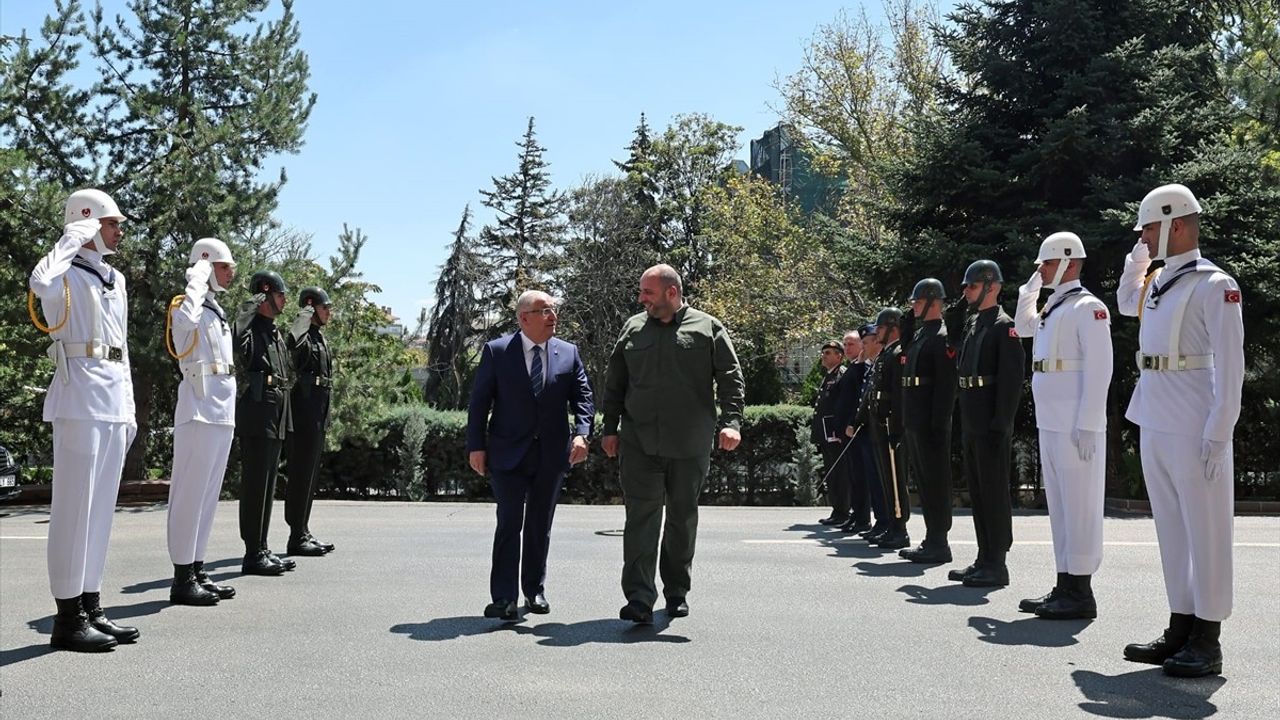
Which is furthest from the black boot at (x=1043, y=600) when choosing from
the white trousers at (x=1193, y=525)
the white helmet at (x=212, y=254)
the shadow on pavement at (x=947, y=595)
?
the white helmet at (x=212, y=254)

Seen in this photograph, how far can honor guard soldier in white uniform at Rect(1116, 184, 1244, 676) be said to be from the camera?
552 cm

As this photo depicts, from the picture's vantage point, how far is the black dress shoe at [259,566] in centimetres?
885

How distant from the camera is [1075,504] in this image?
23.5 ft

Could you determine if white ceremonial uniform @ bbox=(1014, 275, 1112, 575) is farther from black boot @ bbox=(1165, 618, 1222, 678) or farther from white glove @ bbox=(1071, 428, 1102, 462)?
black boot @ bbox=(1165, 618, 1222, 678)

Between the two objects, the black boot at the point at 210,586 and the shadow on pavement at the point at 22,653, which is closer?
the shadow on pavement at the point at 22,653

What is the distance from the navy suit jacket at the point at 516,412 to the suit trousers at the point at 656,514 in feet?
1.50

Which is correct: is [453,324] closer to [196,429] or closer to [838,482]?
[838,482]

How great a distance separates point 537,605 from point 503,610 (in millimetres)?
294

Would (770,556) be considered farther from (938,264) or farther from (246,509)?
(938,264)

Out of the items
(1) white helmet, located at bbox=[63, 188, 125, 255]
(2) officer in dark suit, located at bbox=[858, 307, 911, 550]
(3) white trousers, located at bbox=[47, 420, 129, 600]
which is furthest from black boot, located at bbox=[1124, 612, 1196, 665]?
(1) white helmet, located at bbox=[63, 188, 125, 255]

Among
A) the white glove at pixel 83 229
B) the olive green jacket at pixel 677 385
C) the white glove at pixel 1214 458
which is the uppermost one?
the white glove at pixel 83 229

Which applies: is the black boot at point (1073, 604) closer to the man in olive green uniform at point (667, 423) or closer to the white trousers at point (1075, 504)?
the white trousers at point (1075, 504)

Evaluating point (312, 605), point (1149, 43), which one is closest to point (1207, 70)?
point (1149, 43)

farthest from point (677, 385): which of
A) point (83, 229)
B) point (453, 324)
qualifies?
point (453, 324)
